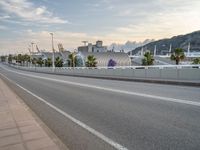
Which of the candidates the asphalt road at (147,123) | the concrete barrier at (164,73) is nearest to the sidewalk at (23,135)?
the asphalt road at (147,123)

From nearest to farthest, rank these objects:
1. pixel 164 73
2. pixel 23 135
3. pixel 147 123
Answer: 1. pixel 23 135
2. pixel 147 123
3. pixel 164 73

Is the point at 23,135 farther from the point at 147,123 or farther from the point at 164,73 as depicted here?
the point at 164,73

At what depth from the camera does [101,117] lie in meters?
8.99

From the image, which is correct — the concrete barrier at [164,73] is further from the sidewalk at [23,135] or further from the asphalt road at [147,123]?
the sidewalk at [23,135]

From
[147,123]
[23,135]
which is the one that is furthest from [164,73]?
[23,135]

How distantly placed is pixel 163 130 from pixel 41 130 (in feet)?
Result: 9.34

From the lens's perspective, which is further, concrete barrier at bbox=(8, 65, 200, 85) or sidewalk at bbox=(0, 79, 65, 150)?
concrete barrier at bbox=(8, 65, 200, 85)

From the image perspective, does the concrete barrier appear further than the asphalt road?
Yes

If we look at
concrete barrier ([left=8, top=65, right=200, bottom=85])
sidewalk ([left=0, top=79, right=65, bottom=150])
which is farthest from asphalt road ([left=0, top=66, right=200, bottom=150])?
concrete barrier ([left=8, top=65, right=200, bottom=85])

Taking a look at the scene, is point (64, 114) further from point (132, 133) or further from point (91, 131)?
point (132, 133)

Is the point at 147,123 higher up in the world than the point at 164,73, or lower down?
lower down

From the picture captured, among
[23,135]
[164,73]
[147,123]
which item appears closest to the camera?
[23,135]

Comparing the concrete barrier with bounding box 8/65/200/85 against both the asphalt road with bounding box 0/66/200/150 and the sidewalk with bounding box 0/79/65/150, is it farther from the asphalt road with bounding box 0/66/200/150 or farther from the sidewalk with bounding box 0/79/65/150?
the sidewalk with bounding box 0/79/65/150

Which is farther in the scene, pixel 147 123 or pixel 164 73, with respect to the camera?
pixel 164 73
